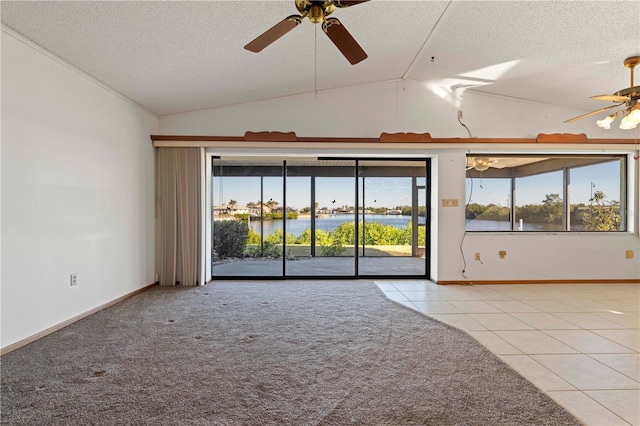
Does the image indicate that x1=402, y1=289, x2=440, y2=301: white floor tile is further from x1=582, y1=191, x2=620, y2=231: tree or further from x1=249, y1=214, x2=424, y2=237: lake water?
x1=582, y1=191, x2=620, y2=231: tree

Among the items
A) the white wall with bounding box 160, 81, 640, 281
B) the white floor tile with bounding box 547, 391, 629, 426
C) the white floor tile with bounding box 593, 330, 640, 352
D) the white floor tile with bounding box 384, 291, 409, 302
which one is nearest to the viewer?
the white floor tile with bounding box 547, 391, 629, 426

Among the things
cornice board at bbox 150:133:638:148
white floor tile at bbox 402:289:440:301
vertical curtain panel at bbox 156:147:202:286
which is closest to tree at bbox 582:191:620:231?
cornice board at bbox 150:133:638:148

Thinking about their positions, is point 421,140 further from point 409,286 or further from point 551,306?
point 551,306

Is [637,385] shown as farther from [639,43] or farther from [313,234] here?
[313,234]

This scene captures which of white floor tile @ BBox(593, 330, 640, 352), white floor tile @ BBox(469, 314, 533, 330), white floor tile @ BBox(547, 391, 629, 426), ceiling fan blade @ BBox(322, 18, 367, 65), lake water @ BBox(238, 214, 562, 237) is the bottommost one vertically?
white floor tile @ BBox(547, 391, 629, 426)

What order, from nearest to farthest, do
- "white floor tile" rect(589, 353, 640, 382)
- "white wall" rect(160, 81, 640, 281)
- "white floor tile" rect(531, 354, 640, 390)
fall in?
"white floor tile" rect(531, 354, 640, 390) → "white floor tile" rect(589, 353, 640, 382) → "white wall" rect(160, 81, 640, 281)

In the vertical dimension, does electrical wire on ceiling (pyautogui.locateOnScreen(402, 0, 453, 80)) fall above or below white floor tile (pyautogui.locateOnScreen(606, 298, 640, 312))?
above

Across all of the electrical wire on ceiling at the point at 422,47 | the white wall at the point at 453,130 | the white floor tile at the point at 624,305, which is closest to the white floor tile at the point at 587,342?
the white floor tile at the point at 624,305

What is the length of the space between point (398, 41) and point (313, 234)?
322 cm

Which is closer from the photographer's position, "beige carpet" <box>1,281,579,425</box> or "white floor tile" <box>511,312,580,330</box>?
"beige carpet" <box>1,281,579,425</box>

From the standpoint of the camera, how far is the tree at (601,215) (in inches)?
210

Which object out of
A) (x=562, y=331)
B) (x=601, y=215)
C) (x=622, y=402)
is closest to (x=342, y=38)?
(x=622, y=402)

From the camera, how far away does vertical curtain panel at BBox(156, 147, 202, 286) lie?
4820 millimetres

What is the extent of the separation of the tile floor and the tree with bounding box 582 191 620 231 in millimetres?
942
